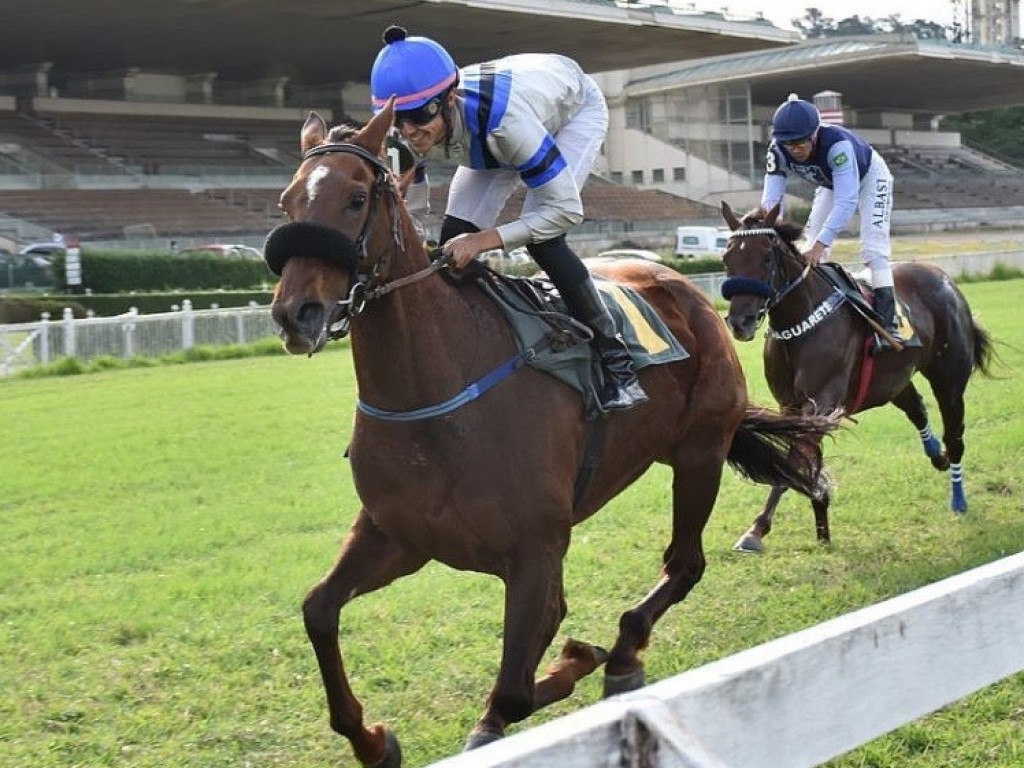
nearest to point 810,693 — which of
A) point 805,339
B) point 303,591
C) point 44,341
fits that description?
point 303,591

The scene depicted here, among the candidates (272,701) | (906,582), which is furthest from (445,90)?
(906,582)

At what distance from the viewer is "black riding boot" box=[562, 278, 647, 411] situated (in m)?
4.35

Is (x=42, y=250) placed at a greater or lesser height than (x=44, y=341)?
greater

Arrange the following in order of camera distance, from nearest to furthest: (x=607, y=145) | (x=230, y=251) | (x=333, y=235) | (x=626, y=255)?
1. (x=333, y=235)
2. (x=626, y=255)
3. (x=230, y=251)
4. (x=607, y=145)

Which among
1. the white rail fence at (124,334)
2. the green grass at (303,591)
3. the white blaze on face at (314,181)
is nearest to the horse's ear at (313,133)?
the white blaze on face at (314,181)

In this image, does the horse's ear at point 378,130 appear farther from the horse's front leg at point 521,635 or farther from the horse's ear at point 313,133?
the horse's front leg at point 521,635

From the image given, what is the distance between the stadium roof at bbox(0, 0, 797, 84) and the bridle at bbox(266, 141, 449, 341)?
34.7m

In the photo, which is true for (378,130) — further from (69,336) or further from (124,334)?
(124,334)

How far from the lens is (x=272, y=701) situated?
4625 mm

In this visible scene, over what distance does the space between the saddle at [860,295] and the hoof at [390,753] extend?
441 centimetres

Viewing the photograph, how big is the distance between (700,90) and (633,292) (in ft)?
180

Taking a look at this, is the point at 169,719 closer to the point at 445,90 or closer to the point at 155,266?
the point at 445,90

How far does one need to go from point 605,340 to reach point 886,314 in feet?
12.3

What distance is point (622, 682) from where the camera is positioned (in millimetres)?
4602
